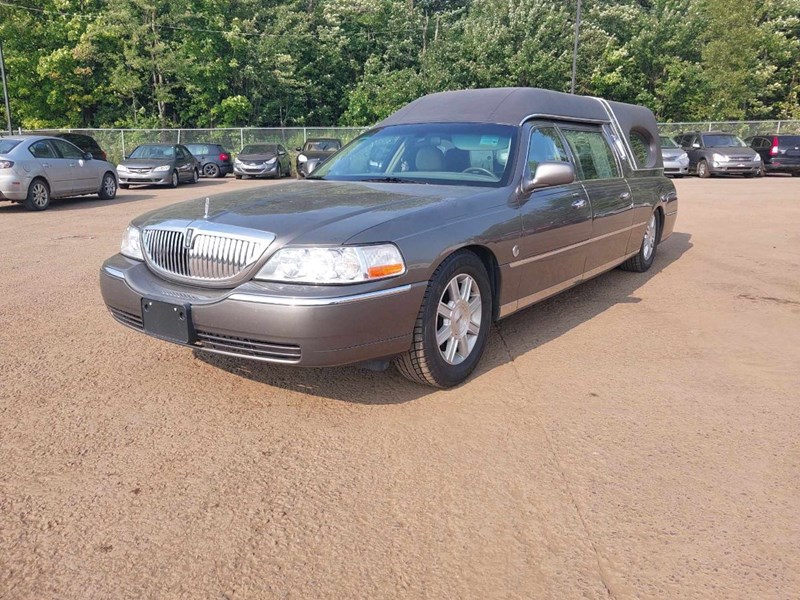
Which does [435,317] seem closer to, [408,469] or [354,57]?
[408,469]

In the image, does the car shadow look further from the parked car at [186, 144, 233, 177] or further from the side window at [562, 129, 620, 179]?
the parked car at [186, 144, 233, 177]

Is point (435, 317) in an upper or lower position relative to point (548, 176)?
lower

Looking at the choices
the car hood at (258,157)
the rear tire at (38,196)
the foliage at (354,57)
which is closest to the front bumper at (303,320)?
the rear tire at (38,196)

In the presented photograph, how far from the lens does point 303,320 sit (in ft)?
10.5

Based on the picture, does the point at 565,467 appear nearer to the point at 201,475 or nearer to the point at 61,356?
the point at 201,475

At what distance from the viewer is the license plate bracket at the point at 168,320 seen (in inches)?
135

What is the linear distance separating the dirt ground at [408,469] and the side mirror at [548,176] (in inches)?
44.4

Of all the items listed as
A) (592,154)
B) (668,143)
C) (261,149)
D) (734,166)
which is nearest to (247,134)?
(261,149)

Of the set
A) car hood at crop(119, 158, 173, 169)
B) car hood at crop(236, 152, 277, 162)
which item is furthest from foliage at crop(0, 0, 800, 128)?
car hood at crop(119, 158, 173, 169)

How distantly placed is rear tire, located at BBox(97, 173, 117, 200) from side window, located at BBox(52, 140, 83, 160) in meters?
0.92

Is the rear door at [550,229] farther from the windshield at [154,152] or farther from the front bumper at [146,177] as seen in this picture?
the windshield at [154,152]

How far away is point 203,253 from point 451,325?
1.43 meters

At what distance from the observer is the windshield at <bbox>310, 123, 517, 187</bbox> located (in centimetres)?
456

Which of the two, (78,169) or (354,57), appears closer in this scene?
(78,169)
